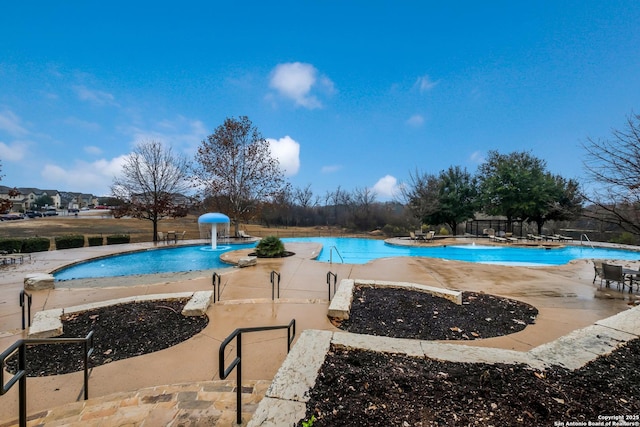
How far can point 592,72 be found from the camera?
871 centimetres

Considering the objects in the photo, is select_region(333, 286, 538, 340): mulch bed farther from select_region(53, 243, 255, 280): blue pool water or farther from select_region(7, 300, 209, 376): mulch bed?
select_region(53, 243, 255, 280): blue pool water

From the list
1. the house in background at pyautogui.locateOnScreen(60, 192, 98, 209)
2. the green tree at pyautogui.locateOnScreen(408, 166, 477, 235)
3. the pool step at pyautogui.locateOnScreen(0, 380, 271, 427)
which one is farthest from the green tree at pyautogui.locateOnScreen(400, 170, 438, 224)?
the house in background at pyautogui.locateOnScreen(60, 192, 98, 209)

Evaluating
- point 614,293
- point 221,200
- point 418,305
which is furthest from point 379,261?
point 221,200

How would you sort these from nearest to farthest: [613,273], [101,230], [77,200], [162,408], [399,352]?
[162,408]
[399,352]
[613,273]
[101,230]
[77,200]

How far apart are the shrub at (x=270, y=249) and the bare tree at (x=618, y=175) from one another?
9773mm

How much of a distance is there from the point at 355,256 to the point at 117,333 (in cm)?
1180

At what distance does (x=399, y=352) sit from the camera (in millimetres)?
2879

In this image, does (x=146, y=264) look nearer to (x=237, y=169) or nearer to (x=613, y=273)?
(x=237, y=169)

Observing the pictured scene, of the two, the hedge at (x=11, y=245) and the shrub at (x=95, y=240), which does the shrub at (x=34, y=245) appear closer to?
the hedge at (x=11, y=245)

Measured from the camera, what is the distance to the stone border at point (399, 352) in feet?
6.47

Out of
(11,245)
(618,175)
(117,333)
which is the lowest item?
(117,333)

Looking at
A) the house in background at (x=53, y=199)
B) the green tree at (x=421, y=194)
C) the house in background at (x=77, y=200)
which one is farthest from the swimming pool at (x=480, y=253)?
the house in background at (x=77, y=200)

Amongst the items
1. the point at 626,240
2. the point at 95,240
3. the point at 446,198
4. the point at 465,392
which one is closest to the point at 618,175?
the point at 465,392

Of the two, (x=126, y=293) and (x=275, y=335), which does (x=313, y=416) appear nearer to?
(x=275, y=335)
